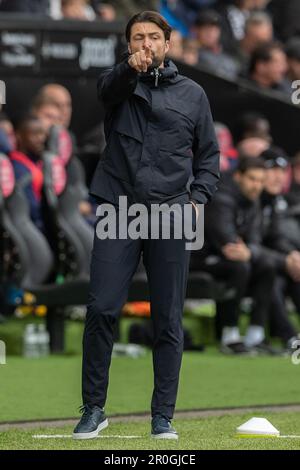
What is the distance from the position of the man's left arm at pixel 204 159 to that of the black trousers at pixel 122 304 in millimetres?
280

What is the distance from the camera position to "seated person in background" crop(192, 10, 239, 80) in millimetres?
16906

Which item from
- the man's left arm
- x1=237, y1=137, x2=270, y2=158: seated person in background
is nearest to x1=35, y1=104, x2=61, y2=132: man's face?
x1=237, y1=137, x2=270, y2=158: seated person in background

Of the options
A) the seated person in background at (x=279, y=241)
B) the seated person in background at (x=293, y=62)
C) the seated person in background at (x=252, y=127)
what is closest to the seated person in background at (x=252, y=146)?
the seated person in background at (x=252, y=127)

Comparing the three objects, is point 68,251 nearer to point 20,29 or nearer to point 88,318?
point 20,29

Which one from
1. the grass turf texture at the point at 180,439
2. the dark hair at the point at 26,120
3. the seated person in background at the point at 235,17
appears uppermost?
the seated person in background at the point at 235,17

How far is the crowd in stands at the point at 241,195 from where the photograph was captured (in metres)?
13.2

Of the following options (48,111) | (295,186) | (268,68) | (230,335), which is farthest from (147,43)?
(268,68)

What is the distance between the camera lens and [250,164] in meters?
13.5

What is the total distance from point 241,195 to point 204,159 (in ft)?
19.9

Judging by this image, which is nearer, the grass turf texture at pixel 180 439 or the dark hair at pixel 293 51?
the grass turf texture at pixel 180 439

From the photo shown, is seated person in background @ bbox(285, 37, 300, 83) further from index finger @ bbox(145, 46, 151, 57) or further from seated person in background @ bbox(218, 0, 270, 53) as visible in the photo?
index finger @ bbox(145, 46, 151, 57)

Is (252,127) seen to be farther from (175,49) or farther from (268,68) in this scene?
(268,68)

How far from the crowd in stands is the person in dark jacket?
5483 millimetres

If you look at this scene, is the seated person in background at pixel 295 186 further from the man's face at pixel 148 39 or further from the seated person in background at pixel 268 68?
the man's face at pixel 148 39
